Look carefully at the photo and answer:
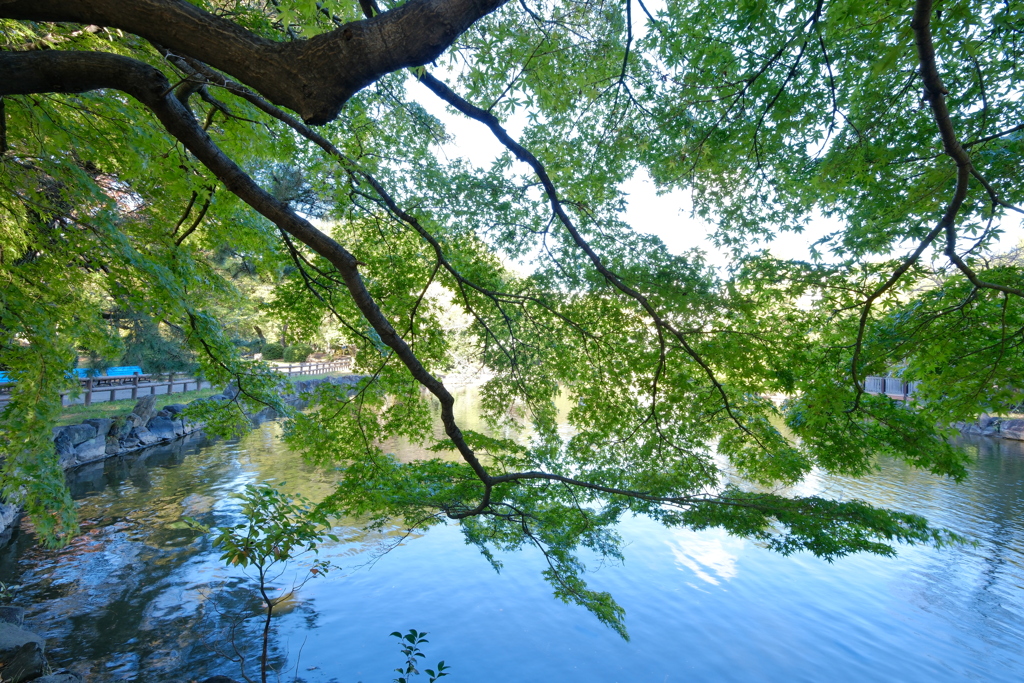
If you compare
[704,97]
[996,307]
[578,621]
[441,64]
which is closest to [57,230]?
[441,64]

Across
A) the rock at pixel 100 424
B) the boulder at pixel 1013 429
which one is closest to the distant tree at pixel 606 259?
the rock at pixel 100 424

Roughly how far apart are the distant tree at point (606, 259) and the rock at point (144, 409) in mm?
11972

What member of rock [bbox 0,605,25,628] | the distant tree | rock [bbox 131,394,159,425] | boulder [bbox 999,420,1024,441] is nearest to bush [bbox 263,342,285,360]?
rock [bbox 131,394,159,425]

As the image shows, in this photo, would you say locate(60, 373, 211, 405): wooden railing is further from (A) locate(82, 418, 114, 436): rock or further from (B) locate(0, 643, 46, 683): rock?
(B) locate(0, 643, 46, 683): rock

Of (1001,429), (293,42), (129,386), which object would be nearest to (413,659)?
(293,42)

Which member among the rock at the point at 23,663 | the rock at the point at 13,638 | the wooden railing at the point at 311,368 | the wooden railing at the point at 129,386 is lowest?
the rock at the point at 23,663

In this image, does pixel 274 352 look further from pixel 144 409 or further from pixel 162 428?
pixel 144 409

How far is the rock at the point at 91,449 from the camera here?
13.0 metres

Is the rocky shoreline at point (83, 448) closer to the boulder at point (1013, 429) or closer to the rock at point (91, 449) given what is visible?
the rock at point (91, 449)

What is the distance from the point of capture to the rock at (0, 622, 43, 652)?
5.04m

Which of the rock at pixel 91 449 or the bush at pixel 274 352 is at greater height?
the bush at pixel 274 352

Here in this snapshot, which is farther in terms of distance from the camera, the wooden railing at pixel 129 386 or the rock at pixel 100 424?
the wooden railing at pixel 129 386

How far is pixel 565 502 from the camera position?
18.3ft

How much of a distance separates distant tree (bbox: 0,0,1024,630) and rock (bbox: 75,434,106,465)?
30.8 ft
